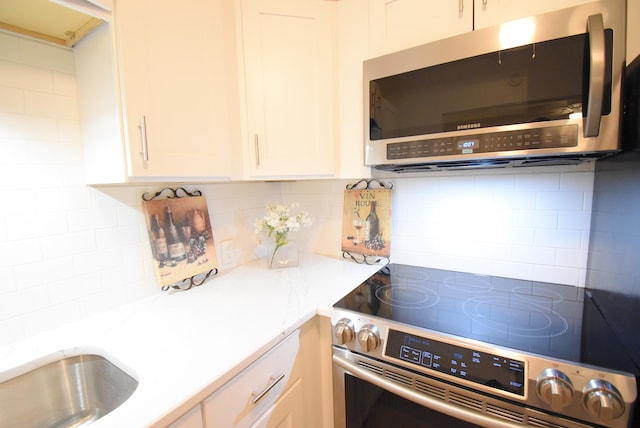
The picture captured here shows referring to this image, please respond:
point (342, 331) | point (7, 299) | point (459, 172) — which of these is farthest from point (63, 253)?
point (459, 172)

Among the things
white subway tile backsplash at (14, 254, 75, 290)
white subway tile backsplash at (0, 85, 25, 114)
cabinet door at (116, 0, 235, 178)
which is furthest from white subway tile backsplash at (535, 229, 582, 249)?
white subway tile backsplash at (0, 85, 25, 114)

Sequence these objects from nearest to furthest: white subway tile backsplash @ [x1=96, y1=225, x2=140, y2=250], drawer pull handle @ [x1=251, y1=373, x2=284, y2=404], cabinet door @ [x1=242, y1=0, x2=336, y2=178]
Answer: drawer pull handle @ [x1=251, y1=373, x2=284, y2=404], white subway tile backsplash @ [x1=96, y1=225, x2=140, y2=250], cabinet door @ [x1=242, y1=0, x2=336, y2=178]

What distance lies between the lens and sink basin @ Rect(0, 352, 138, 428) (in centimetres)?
78

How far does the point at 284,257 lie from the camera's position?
1.55 meters

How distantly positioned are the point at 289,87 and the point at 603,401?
1328 millimetres

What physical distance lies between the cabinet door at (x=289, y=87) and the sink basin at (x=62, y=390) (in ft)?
2.68

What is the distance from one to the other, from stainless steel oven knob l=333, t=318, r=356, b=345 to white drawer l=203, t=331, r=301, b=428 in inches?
5.5

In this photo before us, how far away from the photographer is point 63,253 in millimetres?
961

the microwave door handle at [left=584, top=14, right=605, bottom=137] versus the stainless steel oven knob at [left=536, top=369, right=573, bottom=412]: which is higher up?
the microwave door handle at [left=584, top=14, right=605, bottom=137]

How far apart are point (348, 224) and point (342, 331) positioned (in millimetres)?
734

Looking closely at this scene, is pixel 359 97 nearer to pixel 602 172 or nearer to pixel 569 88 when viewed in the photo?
pixel 569 88

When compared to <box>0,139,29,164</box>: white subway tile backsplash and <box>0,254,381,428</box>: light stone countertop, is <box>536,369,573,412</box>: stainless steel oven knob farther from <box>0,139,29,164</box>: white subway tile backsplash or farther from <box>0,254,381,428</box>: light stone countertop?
<box>0,139,29,164</box>: white subway tile backsplash

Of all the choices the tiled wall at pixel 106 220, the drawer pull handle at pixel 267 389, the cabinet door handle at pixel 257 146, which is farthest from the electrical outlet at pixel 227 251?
the drawer pull handle at pixel 267 389

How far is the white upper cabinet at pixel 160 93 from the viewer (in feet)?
2.75
